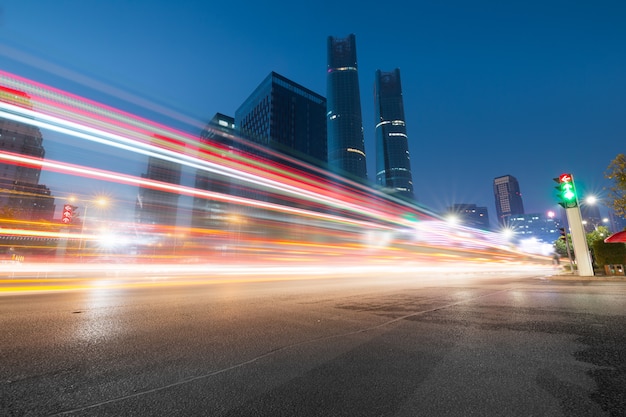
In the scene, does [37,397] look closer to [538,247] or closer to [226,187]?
[226,187]

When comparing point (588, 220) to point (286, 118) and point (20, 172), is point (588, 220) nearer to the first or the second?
point (286, 118)

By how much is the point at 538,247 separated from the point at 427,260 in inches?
3141

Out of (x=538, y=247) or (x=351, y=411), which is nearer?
(x=351, y=411)

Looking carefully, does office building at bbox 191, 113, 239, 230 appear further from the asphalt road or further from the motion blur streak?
the asphalt road

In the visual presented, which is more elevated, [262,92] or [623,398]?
[262,92]

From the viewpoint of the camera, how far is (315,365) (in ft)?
9.29

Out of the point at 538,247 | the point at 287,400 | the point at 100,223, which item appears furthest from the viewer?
the point at 538,247

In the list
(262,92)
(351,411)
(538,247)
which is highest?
(262,92)

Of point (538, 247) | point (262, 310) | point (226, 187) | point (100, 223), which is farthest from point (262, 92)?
point (262, 310)

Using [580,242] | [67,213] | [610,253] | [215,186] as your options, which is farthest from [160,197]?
[610,253]

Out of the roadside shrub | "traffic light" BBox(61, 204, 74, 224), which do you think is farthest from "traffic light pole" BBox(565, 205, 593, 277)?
"traffic light" BBox(61, 204, 74, 224)

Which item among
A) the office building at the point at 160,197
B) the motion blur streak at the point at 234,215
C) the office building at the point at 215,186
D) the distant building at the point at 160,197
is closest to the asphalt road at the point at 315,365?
the motion blur streak at the point at 234,215

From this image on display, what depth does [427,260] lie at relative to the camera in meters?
36.0

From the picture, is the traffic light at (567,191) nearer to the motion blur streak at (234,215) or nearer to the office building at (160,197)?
the motion blur streak at (234,215)
